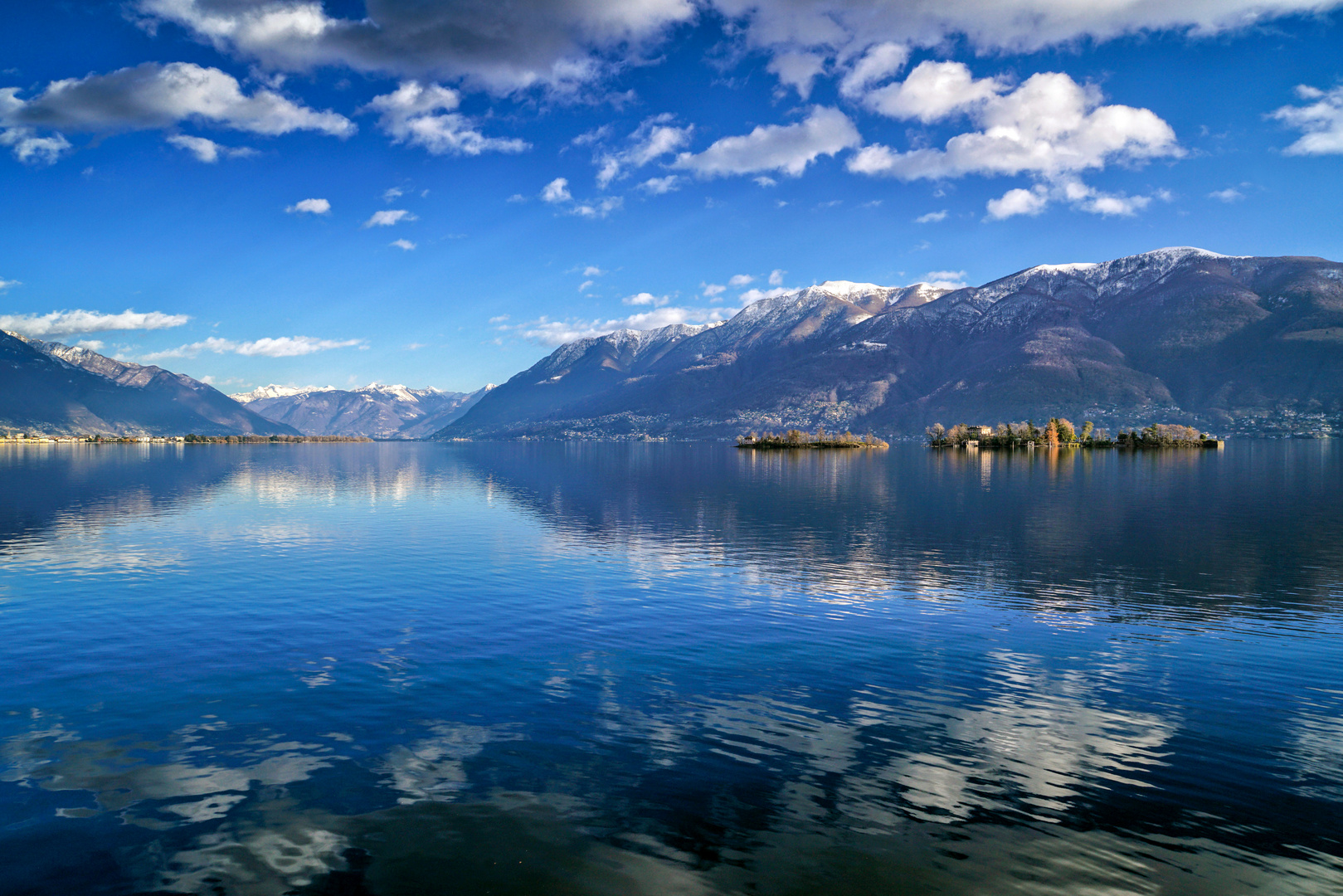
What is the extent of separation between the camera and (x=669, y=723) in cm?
2638

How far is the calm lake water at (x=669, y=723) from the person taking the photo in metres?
18.0

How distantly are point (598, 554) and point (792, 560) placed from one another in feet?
53.7

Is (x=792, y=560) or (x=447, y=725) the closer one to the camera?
(x=447, y=725)

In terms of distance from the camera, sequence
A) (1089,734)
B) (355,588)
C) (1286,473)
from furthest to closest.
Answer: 1. (1286,473)
2. (355,588)
3. (1089,734)

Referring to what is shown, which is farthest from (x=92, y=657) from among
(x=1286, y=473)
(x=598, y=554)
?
(x=1286, y=473)

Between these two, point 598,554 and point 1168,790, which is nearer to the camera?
point 1168,790

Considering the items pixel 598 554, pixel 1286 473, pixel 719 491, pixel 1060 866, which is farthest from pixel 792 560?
pixel 1286 473

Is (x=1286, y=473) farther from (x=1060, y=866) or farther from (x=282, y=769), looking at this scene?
(x=282, y=769)

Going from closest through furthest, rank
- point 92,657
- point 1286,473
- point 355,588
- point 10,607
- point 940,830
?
point 940,830, point 92,657, point 10,607, point 355,588, point 1286,473

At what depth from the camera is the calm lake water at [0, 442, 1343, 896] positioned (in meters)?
18.0

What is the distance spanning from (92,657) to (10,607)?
14.8 meters

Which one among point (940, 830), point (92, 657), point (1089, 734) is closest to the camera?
point (940, 830)

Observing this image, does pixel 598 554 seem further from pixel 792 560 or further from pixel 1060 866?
pixel 1060 866

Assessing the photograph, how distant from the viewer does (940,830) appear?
1930cm
